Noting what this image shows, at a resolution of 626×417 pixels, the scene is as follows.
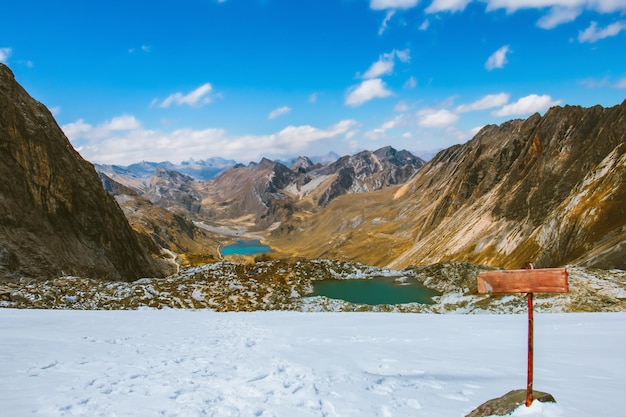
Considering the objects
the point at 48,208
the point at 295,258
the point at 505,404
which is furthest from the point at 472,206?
the point at 505,404

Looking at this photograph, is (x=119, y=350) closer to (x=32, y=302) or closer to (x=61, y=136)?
(x=32, y=302)

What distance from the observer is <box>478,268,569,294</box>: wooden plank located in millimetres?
9445

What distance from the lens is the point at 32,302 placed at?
35.4 meters

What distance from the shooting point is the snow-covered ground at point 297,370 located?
33.3 feet

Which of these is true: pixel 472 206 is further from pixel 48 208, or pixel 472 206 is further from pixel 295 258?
pixel 48 208

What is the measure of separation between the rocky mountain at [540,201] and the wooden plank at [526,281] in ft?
157

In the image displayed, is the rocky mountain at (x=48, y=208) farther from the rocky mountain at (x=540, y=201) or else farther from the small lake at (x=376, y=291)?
the rocky mountain at (x=540, y=201)

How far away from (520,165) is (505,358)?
4602 inches

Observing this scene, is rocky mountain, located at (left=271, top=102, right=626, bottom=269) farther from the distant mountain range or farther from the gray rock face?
the gray rock face

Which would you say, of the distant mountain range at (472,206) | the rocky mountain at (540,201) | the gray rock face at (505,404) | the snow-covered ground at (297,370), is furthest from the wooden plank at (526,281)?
the rocky mountain at (540,201)

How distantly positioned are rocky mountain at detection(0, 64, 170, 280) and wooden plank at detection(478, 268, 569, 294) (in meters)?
52.1

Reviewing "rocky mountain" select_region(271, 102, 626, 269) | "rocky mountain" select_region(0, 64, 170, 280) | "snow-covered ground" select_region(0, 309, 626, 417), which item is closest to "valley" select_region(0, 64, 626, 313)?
"rocky mountain" select_region(0, 64, 170, 280)

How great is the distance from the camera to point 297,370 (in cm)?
1378

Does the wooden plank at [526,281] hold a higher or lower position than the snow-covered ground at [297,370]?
higher
